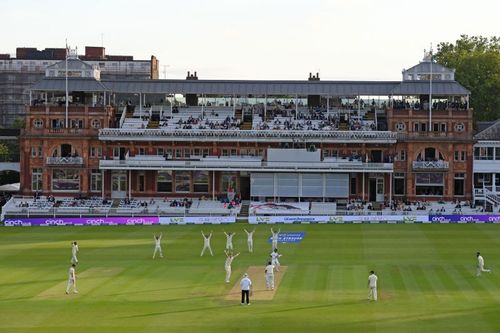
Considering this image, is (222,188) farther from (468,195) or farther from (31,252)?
(31,252)

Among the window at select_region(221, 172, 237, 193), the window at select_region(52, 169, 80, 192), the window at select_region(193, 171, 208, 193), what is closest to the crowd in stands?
the window at select_region(221, 172, 237, 193)

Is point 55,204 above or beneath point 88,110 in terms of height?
beneath

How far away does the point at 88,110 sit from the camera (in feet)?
280

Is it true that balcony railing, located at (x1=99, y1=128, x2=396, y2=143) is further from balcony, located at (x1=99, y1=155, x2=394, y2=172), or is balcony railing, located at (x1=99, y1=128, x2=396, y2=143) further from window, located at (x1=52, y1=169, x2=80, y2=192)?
window, located at (x1=52, y1=169, x2=80, y2=192)

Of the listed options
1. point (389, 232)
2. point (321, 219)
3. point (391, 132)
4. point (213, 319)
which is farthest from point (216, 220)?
point (213, 319)

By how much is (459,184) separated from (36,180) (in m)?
38.1

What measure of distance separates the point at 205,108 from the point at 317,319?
195ft

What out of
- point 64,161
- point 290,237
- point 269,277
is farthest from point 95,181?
point 269,277

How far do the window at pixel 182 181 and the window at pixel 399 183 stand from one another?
18489 millimetres

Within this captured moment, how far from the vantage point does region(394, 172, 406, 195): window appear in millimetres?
83500

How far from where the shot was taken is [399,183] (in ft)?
274

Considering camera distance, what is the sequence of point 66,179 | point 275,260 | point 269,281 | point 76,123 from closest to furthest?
point 269,281 → point 275,260 → point 66,179 → point 76,123

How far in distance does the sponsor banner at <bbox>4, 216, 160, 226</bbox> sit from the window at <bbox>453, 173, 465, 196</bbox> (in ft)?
92.4

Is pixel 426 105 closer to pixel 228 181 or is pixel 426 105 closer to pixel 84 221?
pixel 228 181
